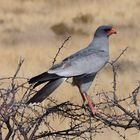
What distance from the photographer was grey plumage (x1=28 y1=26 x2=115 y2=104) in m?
5.53

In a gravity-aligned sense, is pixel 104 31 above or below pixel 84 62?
above

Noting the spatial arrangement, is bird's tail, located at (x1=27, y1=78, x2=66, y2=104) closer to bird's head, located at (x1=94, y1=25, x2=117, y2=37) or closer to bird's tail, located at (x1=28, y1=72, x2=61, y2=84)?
bird's tail, located at (x1=28, y1=72, x2=61, y2=84)

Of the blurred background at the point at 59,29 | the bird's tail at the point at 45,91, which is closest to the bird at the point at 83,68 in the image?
the bird's tail at the point at 45,91

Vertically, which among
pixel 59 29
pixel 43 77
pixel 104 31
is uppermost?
pixel 59 29

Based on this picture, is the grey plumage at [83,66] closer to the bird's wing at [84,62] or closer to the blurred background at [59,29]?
the bird's wing at [84,62]

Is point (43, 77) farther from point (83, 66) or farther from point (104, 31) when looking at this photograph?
point (104, 31)

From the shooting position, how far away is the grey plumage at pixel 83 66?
5.53m

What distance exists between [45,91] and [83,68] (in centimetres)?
91

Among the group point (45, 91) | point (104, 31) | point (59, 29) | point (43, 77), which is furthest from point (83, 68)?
point (59, 29)

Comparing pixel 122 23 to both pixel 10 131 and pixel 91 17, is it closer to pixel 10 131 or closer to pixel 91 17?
pixel 91 17

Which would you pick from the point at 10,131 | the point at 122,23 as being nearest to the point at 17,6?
the point at 122,23

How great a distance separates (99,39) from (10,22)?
20.4 meters

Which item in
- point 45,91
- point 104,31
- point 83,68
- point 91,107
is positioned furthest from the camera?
point 104,31

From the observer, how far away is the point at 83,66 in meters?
6.25
